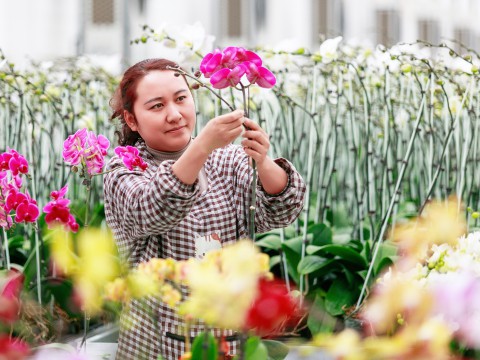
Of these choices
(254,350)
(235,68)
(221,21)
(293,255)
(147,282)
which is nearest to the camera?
(147,282)

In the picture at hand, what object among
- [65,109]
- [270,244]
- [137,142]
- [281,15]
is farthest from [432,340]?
[281,15]

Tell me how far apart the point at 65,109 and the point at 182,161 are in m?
1.61

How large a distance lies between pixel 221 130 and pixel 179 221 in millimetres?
179

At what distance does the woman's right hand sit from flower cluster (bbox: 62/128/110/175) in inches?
8.2

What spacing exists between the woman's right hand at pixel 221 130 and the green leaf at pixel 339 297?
3.13ft

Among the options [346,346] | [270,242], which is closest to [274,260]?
[270,242]

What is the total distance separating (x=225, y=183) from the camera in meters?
1.16

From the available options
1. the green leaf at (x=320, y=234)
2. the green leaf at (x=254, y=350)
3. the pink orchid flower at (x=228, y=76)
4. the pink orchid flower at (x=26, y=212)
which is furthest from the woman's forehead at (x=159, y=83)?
the green leaf at (x=320, y=234)

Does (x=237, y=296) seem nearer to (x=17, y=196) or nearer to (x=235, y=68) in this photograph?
(x=235, y=68)

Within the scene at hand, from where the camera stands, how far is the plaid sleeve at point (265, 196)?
1050mm

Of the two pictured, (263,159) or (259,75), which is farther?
(263,159)

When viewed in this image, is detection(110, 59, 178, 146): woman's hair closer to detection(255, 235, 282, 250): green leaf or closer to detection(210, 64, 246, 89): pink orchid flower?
detection(210, 64, 246, 89): pink orchid flower

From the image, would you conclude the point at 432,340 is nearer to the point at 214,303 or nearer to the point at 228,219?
the point at 214,303

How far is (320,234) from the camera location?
6.64 ft
